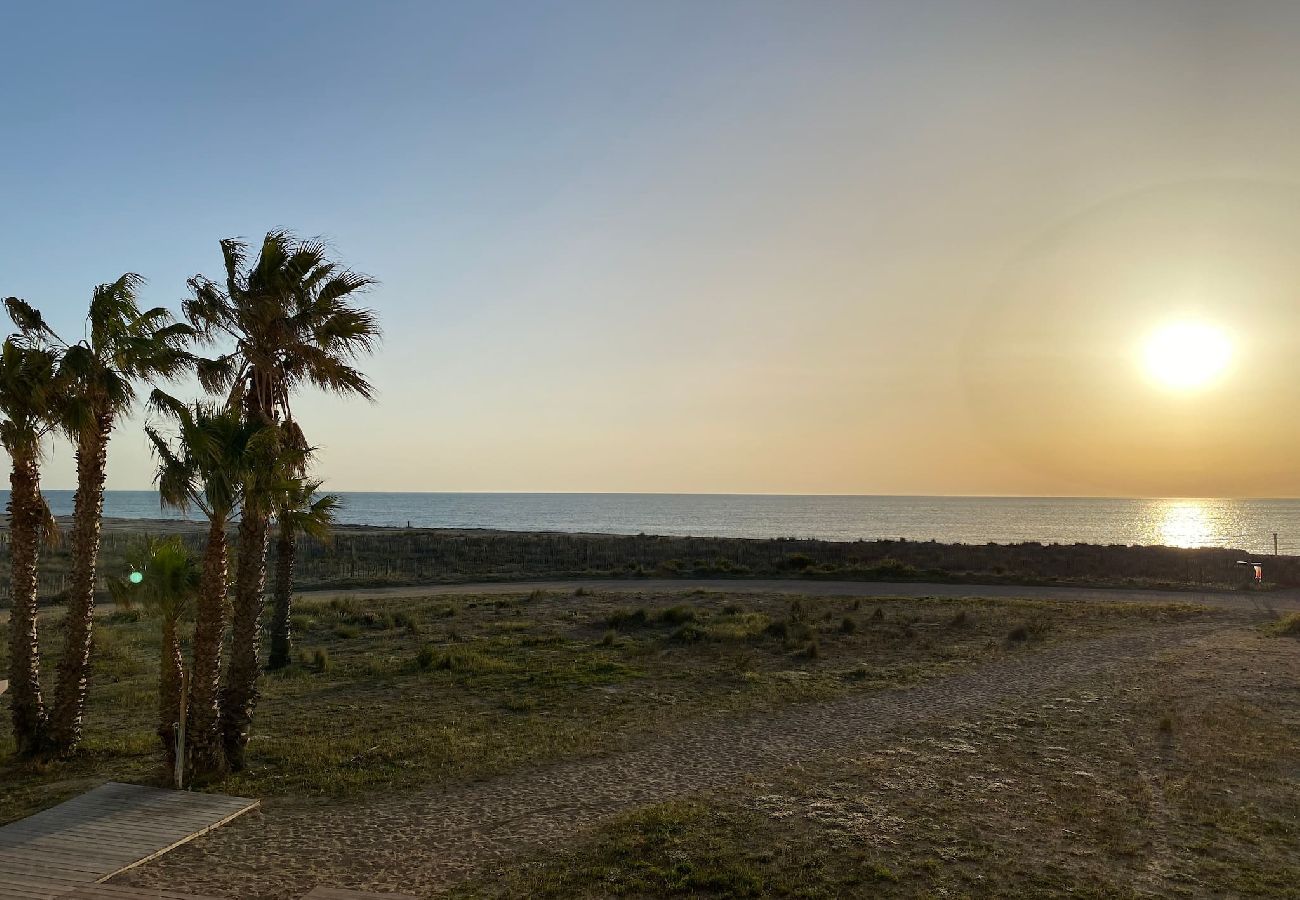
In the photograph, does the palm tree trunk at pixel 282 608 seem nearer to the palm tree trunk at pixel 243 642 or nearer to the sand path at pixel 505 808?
the palm tree trunk at pixel 243 642

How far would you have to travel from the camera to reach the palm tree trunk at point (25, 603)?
1274 centimetres

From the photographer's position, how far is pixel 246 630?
1309 cm

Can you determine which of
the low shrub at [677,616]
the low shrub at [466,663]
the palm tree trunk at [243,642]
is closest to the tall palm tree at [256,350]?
the palm tree trunk at [243,642]

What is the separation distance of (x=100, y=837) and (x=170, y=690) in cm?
281

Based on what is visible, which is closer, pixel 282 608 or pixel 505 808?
pixel 505 808

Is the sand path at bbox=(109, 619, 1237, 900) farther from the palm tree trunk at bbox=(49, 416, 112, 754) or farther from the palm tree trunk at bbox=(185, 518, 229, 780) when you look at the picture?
the palm tree trunk at bbox=(49, 416, 112, 754)

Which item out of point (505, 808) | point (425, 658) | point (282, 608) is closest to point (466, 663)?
point (425, 658)

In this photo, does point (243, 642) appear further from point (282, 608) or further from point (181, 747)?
point (282, 608)

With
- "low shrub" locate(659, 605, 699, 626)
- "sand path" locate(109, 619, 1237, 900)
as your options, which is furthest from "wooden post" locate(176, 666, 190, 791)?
"low shrub" locate(659, 605, 699, 626)

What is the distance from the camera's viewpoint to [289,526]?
1517 centimetres

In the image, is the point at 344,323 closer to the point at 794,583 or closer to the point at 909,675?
the point at 909,675

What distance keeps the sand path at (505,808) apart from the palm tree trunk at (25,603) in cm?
452

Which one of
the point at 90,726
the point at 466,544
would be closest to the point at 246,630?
the point at 90,726

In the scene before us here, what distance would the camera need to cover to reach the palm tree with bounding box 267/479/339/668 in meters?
14.4
